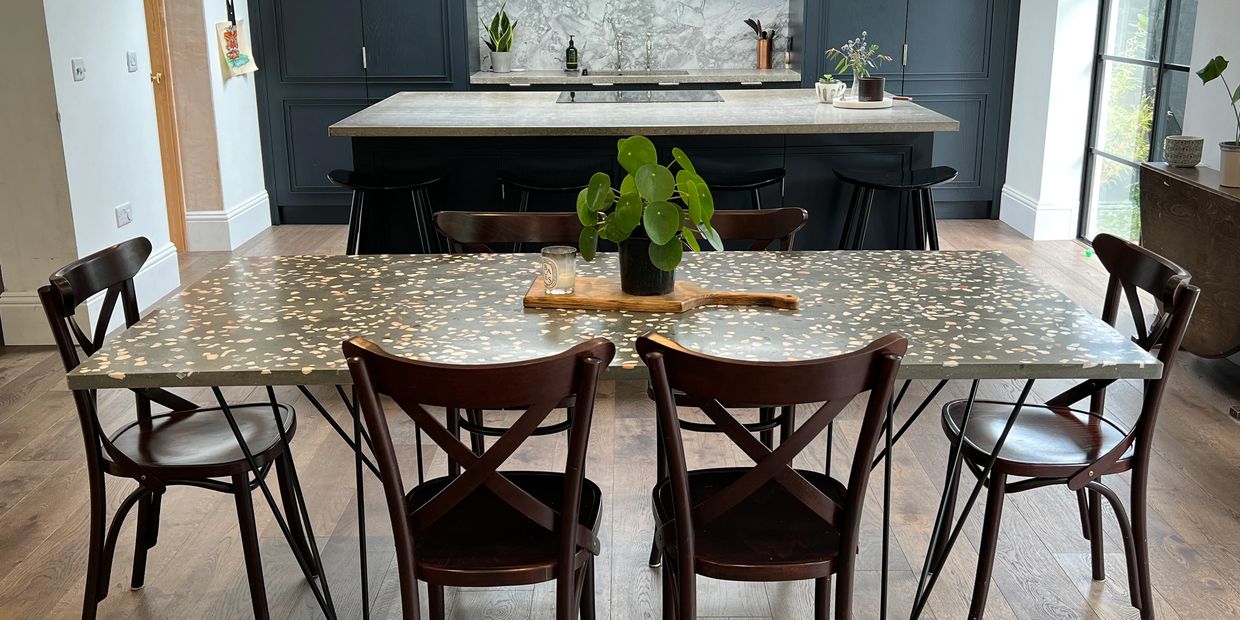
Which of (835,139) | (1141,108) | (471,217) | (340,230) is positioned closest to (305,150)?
(340,230)

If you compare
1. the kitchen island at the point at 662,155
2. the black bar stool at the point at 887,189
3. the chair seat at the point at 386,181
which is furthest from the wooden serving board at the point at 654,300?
the black bar stool at the point at 887,189

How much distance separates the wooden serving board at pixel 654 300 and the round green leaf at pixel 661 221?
154 mm

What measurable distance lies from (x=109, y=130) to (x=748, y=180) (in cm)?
280

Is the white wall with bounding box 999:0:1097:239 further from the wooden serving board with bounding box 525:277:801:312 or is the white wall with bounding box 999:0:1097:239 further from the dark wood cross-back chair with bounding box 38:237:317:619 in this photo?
the dark wood cross-back chair with bounding box 38:237:317:619

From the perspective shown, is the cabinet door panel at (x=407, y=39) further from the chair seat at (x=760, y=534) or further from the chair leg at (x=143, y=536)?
the chair seat at (x=760, y=534)

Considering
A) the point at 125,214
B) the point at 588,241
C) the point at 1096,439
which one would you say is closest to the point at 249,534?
the point at 588,241

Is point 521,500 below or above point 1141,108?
below

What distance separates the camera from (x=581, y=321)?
221cm

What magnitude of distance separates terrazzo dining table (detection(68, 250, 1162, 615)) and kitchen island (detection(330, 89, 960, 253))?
1.63m

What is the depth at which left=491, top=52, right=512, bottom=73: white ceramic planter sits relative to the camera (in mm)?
6906

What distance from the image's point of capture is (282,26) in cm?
650

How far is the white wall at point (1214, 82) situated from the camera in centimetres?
425

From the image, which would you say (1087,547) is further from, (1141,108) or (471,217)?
(1141,108)

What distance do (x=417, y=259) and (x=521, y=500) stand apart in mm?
1096
